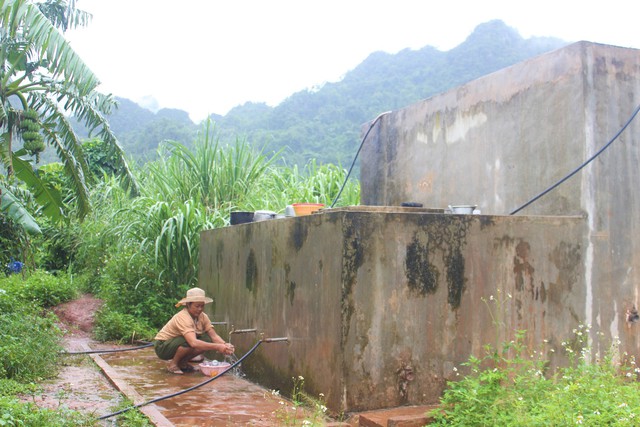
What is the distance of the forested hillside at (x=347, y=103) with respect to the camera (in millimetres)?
26922

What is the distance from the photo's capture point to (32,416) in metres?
3.99

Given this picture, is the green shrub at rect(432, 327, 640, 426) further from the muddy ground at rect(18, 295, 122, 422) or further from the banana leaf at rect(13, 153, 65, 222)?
the banana leaf at rect(13, 153, 65, 222)

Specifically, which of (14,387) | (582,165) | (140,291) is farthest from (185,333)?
(582,165)

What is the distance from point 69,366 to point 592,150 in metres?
5.65

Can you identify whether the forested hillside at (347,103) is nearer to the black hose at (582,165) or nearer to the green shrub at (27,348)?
the green shrub at (27,348)

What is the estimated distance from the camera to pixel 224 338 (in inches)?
282

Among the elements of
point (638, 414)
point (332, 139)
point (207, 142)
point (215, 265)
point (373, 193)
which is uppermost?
point (332, 139)

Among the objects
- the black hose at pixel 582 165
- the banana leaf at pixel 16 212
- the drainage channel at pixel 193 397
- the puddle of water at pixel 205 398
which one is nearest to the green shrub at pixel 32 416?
the drainage channel at pixel 193 397

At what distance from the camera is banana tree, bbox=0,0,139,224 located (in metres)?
8.16

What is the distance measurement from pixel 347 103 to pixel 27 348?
3049 cm

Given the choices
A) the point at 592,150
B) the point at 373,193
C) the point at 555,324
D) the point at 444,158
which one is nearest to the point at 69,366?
the point at 373,193

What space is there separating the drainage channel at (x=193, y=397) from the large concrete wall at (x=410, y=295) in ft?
1.19

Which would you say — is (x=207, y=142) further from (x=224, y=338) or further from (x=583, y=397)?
(x=583, y=397)

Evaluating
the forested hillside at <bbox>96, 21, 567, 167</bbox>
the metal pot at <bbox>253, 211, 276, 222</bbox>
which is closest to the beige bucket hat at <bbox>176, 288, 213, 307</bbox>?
the metal pot at <bbox>253, 211, 276, 222</bbox>
